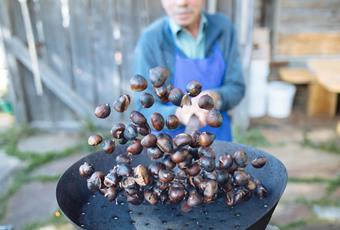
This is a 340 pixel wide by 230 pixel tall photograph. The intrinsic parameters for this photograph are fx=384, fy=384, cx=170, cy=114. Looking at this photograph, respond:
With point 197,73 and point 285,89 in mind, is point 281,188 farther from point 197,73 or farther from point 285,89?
point 285,89

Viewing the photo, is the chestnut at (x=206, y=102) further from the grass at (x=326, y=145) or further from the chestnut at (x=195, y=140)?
the grass at (x=326, y=145)

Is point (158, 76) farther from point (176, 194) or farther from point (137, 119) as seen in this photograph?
point (176, 194)

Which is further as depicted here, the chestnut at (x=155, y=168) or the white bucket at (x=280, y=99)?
the white bucket at (x=280, y=99)

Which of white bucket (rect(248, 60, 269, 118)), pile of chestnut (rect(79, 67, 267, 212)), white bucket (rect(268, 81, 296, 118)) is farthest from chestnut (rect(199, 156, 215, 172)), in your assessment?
white bucket (rect(268, 81, 296, 118))

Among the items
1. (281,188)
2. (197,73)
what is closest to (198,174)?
(281,188)

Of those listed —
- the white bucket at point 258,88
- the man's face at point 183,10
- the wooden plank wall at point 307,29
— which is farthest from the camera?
the wooden plank wall at point 307,29

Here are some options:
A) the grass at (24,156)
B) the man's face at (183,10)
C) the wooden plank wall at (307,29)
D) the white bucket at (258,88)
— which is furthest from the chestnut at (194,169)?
the wooden plank wall at (307,29)
